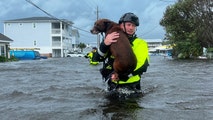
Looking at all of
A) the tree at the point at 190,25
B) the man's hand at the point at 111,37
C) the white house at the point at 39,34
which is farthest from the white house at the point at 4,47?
the man's hand at the point at 111,37

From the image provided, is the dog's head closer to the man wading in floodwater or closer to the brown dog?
the brown dog

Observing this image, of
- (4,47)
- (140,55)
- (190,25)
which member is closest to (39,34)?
(4,47)

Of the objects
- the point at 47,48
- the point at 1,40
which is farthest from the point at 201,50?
the point at 47,48

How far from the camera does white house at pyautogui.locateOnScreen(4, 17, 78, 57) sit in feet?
265

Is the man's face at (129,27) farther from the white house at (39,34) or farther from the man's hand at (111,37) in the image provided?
the white house at (39,34)

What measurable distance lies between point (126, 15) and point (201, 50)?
42.5 meters

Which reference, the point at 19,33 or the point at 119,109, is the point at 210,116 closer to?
the point at 119,109

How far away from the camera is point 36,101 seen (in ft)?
25.1

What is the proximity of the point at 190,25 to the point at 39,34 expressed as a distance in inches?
1669

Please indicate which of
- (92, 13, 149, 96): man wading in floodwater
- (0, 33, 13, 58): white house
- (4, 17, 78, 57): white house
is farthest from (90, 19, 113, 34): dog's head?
(4, 17, 78, 57): white house

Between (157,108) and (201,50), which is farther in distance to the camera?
(201,50)

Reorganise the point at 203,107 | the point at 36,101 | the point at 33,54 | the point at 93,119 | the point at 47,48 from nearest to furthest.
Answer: the point at 93,119
the point at 203,107
the point at 36,101
the point at 33,54
the point at 47,48

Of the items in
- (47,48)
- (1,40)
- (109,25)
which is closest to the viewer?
(109,25)

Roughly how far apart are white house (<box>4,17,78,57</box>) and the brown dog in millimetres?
74853
